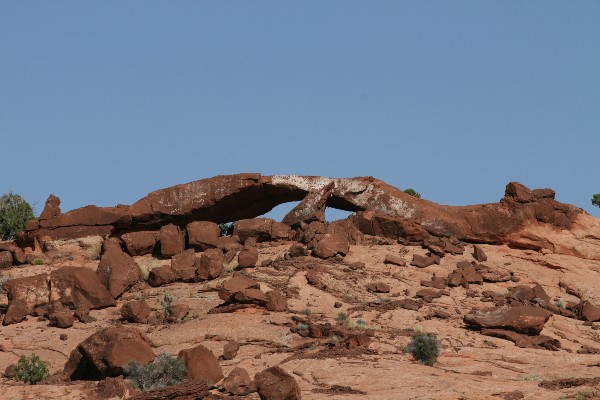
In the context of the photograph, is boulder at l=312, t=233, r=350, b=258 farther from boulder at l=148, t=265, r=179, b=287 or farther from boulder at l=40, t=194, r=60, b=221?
boulder at l=40, t=194, r=60, b=221

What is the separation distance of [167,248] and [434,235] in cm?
787

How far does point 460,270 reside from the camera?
100 feet

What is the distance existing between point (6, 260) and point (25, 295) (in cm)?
459

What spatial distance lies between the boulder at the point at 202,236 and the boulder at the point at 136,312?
483 centimetres

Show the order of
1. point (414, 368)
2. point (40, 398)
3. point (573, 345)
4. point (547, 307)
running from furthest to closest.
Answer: point (547, 307) → point (573, 345) → point (414, 368) → point (40, 398)

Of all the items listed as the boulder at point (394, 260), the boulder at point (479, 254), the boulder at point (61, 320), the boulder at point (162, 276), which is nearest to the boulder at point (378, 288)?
the boulder at point (394, 260)

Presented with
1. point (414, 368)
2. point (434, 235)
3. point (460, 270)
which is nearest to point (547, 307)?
point (460, 270)

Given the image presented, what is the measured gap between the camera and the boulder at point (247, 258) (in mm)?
29828

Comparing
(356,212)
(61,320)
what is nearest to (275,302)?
(61,320)

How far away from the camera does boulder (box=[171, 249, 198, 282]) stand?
29.2 meters

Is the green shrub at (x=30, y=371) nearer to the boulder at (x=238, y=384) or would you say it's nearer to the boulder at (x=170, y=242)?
the boulder at (x=238, y=384)

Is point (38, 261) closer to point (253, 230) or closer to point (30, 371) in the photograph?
point (253, 230)

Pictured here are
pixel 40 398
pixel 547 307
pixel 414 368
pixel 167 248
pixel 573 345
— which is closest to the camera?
pixel 40 398

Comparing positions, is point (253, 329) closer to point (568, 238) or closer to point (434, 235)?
point (434, 235)
